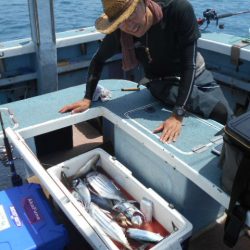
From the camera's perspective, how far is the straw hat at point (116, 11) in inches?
80.3

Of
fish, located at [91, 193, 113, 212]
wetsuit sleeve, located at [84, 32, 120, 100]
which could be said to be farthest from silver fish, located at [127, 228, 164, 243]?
wetsuit sleeve, located at [84, 32, 120, 100]

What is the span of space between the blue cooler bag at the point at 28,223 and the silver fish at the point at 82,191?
1.07 ft

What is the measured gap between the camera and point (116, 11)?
2.08m

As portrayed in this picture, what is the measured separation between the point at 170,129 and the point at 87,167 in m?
0.79

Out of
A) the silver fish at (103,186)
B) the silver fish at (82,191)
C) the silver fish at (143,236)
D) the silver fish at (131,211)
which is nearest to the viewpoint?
the silver fish at (143,236)

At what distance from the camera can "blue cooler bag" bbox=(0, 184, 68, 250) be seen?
179 centimetres

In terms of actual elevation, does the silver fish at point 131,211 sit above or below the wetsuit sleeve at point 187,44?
below

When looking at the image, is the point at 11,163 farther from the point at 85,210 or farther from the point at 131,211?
the point at 131,211

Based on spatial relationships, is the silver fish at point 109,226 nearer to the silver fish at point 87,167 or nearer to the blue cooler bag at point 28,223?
the blue cooler bag at point 28,223

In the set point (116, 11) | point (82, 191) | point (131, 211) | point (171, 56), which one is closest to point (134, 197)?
point (131, 211)

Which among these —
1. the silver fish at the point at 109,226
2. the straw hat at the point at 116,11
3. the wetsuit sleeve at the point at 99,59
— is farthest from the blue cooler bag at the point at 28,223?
the straw hat at the point at 116,11

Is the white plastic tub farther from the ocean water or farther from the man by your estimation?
the ocean water

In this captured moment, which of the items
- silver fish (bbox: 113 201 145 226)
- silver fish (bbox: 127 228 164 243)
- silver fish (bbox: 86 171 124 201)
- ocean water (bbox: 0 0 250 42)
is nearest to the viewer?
silver fish (bbox: 127 228 164 243)

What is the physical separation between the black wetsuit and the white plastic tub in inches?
26.4
